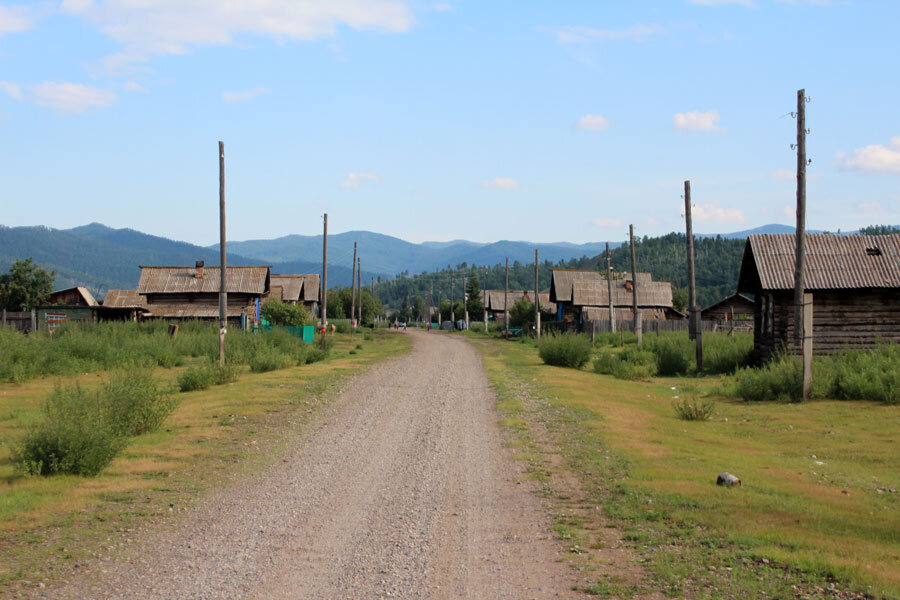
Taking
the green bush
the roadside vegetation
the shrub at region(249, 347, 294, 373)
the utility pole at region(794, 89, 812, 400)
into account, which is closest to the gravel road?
the roadside vegetation

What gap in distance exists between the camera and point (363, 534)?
24.3 feet

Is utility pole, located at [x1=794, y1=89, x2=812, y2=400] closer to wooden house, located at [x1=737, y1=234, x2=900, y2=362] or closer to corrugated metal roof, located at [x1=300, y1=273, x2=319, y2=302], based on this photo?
wooden house, located at [x1=737, y1=234, x2=900, y2=362]

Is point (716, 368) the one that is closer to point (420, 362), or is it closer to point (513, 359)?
point (513, 359)

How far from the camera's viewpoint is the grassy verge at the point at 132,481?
6871 mm

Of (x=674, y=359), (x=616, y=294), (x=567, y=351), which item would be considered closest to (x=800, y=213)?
(x=674, y=359)

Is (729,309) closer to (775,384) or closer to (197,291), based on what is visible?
(197,291)

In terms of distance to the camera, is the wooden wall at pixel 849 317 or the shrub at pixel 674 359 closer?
the wooden wall at pixel 849 317

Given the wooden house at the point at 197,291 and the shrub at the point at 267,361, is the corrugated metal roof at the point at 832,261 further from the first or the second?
the wooden house at the point at 197,291

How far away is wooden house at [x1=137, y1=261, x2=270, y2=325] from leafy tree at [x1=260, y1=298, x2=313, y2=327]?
26.4 ft

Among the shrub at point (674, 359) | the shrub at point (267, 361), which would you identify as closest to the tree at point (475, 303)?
the shrub at point (674, 359)

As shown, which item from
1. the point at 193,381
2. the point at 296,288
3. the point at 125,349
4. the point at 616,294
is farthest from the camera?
the point at 296,288

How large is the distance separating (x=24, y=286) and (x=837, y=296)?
257 feet

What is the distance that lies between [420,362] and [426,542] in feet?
80.3

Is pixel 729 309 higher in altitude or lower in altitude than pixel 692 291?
lower
